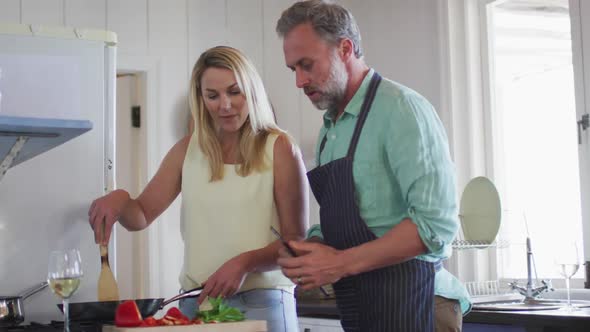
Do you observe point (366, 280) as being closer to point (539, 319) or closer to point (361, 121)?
point (361, 121)

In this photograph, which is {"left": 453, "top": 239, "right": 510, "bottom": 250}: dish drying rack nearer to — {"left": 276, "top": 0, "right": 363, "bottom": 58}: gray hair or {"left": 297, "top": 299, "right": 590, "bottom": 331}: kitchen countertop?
{"left": 297, "top": 299, "right": 590, "bottom": 331}: kitchen countertop

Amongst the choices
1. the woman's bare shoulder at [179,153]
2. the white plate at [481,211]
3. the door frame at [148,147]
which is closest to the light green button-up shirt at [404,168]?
the woman's bare shoulder at [179,153]

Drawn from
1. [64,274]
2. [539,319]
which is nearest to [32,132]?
[64,274]

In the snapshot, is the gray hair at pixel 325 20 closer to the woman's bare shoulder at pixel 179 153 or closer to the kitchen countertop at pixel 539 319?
the woman's bare shoulder at pixel 179 153

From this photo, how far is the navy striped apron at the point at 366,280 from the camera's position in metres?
1.87

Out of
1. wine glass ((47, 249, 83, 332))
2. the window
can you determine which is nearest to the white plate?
the window

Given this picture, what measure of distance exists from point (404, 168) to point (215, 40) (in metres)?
2.86

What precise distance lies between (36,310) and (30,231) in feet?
0.73

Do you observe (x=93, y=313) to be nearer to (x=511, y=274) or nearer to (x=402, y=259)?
(x=402, y=259)

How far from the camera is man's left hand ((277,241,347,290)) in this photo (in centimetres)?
177

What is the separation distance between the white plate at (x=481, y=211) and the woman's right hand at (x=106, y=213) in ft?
5.28

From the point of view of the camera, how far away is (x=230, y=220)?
2.19 meters

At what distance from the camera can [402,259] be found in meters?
1.78

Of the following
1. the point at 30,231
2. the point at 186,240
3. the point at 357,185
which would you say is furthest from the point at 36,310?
the point at 357,185
